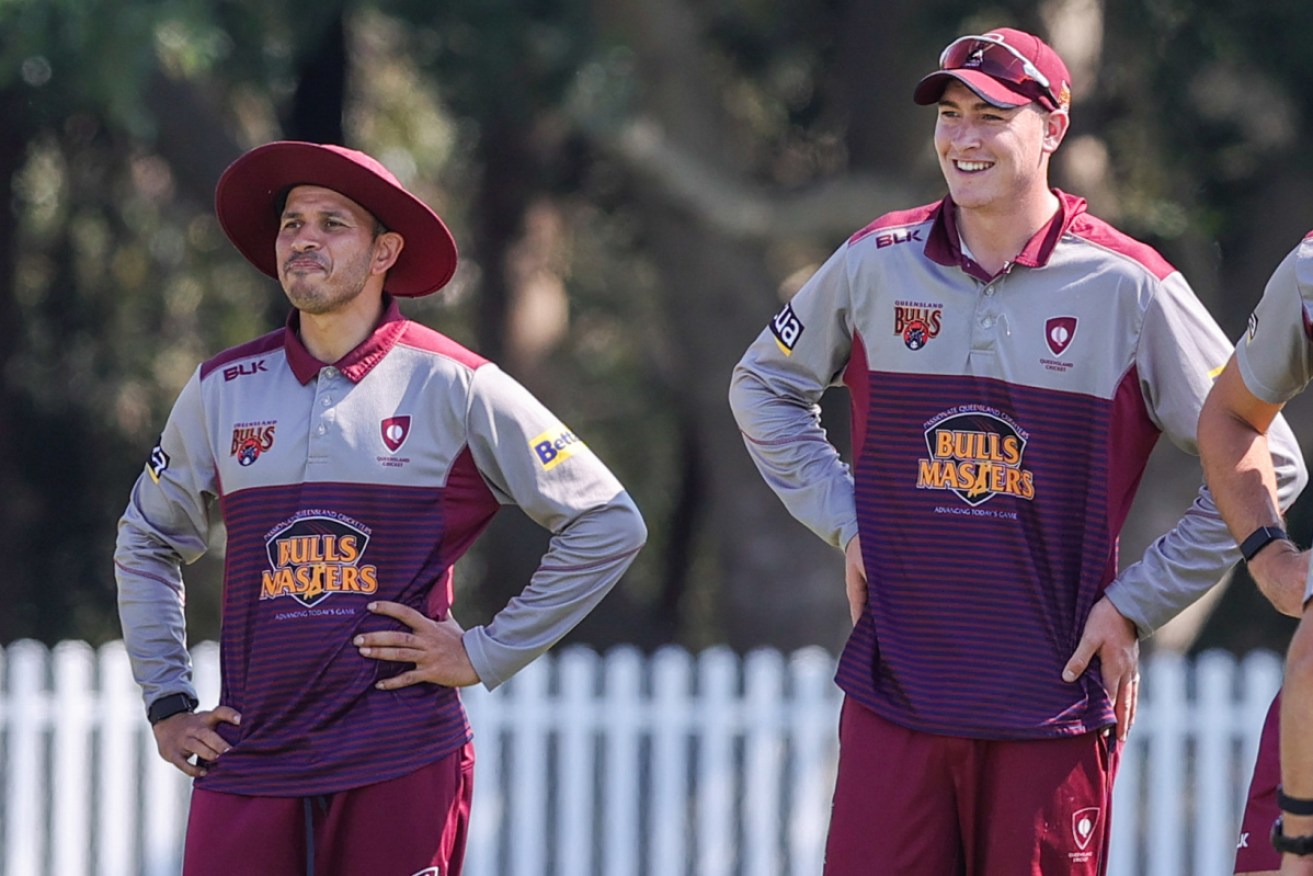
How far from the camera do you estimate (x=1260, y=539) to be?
138 inches

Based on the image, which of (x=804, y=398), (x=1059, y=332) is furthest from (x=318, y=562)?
(x=1059, y=332)

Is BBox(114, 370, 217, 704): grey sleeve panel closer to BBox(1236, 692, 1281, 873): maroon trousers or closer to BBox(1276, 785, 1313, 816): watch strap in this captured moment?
BBox(1236, 692, 1281, 873): maroon trousers

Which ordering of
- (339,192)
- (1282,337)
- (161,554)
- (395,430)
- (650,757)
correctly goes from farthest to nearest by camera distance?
(650,757) < (161,554) < (339,192) < (395,430) < (1282,337)

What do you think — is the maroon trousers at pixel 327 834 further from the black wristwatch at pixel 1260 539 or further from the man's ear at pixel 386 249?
the black wristwatch at pixel 1260 539

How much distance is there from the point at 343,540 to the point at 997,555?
4.42 feet

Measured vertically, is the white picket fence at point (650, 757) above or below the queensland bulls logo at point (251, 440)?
below

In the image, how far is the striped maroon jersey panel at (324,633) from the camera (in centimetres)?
395

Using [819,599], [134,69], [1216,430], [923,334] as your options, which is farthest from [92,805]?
[1216,430]

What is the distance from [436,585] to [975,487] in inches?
45.6

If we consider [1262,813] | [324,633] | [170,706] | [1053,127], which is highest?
[1053,127]

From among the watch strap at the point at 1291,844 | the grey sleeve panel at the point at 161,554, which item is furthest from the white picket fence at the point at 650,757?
the watch strap at the point at 1291,844

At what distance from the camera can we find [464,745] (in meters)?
4.14

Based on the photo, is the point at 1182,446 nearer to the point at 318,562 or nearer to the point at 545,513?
the point at 545,513

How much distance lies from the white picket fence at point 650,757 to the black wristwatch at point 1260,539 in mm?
4381
